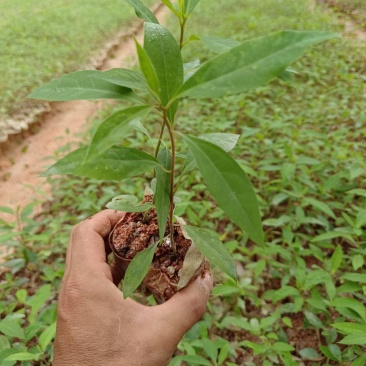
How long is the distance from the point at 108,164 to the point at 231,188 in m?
0.26

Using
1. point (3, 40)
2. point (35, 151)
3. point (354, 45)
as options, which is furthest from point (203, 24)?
point (35, 151)

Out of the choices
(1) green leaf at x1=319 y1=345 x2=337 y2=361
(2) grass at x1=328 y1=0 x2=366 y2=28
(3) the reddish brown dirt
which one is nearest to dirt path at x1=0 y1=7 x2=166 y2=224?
(3) the reddish brown dirt

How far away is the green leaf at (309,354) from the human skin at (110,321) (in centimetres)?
78

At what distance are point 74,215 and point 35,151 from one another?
1.46 m

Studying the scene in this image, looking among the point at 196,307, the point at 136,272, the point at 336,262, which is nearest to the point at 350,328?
the point at 336,262

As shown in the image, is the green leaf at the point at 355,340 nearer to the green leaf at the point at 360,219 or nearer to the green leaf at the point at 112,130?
the green leaf at the point at 360,219

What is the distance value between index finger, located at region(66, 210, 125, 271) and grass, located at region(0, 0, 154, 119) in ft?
9.56

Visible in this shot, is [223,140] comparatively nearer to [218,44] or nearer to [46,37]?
[218,44]

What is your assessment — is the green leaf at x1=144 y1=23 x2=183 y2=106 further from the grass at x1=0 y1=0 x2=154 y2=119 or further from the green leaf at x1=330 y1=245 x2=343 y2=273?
the grass at x1=0 y1=0 x2=154 y2=119

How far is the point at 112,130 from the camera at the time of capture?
591mm

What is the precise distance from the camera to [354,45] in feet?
14.7

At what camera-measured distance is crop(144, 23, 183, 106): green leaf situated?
0.68 m

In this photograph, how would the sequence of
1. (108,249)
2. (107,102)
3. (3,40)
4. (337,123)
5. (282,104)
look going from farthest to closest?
(3,40), (107,102), (282,104), (337,123), (108,249)

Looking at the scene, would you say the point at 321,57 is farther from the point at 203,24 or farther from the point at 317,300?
the point at 317,300
